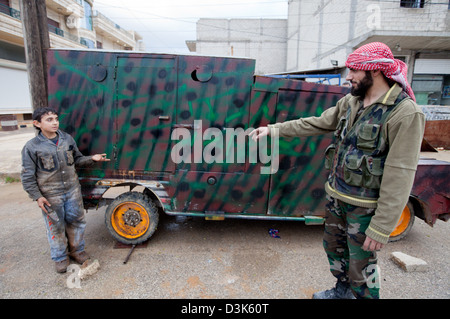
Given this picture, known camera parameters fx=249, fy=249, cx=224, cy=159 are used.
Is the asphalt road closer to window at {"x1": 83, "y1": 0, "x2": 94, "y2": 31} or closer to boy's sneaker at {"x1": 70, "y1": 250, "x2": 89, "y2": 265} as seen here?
boy's sneaker at {"x1": 70, "y1": 250, "x2": 89, "y2": 265}

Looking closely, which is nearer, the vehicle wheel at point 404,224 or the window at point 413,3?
the vehicle wheel at point 404,224

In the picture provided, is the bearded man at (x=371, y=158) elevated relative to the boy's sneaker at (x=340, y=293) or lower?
elevated

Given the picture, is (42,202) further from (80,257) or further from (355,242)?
(355,242)

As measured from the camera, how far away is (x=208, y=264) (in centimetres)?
306

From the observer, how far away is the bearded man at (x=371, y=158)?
1567mm

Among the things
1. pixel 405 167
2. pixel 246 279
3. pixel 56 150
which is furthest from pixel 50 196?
pixel 405 167

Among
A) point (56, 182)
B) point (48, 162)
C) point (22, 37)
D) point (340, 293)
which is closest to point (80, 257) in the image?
point (56, 182)

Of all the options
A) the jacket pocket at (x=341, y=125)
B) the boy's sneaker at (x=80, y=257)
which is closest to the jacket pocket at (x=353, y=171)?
the jacket pocket at (x=341, y=125)

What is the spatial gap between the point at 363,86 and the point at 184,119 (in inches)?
81.7

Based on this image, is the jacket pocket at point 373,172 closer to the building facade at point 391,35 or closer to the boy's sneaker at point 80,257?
the boy's sneaker at point 80,257

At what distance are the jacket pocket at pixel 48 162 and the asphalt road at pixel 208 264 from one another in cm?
123

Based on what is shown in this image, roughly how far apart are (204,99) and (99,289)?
7.99 feet

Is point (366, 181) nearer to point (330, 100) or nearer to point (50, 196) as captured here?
point (330, 100)

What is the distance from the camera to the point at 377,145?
5.61 ft
